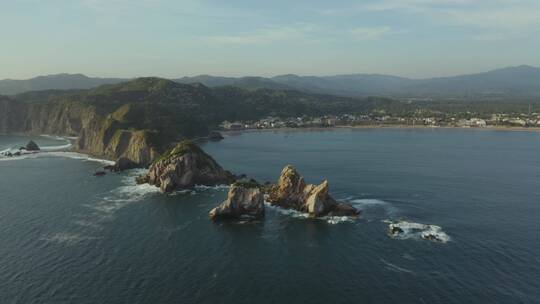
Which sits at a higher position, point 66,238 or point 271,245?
point 66,238

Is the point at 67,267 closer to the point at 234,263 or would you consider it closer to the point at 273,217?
the point at 234,263

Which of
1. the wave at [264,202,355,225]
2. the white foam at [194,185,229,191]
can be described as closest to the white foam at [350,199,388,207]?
the wave at [264,202,355,225]

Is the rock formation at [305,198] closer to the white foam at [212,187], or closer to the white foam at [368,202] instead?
the white foam at [368,202]

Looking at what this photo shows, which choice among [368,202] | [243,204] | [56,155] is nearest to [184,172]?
[243,204]

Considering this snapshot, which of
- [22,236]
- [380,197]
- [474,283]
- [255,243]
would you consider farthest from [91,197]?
[474,283]

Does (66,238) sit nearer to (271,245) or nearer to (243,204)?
(243,204)
